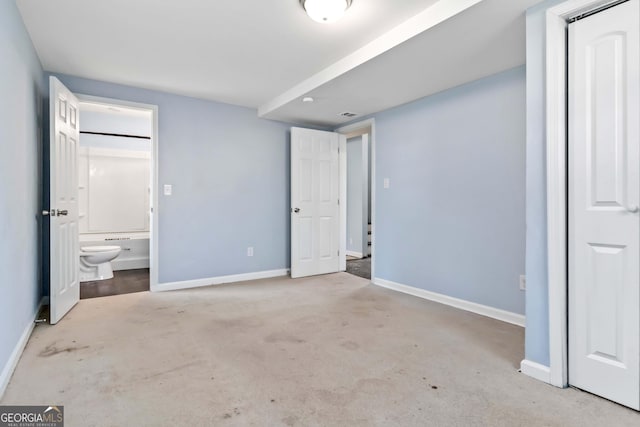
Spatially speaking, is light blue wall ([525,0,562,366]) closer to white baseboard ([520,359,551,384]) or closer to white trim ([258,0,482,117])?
white baseboard ([520,359,551,384])

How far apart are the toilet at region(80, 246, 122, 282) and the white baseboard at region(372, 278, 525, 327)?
3438 millimetres

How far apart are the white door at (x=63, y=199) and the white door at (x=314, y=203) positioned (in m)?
2.34

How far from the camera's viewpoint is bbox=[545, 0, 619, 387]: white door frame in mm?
1812

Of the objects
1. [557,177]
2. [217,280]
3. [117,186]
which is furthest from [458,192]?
[117,186]

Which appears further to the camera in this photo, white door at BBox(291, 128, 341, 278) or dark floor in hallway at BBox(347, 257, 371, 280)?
dark floor in hallway at BBox(347, 257, 371, 280)

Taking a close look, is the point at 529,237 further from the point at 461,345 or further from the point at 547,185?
the point at 461,345

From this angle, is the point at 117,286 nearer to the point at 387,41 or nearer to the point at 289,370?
the point at 289,370

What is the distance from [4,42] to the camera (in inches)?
73.7

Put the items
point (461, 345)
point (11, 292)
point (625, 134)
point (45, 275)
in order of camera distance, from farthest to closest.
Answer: point (45, 275) → point (461, 345) → point (11, 292) → point (625, 134)

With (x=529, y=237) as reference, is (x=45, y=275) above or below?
below

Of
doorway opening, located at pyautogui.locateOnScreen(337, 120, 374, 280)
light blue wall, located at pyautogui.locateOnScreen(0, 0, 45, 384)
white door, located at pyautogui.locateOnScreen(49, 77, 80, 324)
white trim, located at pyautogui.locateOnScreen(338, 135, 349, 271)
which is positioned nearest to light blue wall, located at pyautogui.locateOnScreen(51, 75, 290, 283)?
white door, located at pyautogui.locateOnScreen(49, 77, 80, 324)

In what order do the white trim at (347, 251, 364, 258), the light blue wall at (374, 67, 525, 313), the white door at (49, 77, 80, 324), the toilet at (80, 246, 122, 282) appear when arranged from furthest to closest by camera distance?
the white trim at (347, 251, 364, 258) → the toilet at (80, 246, 122, 282) → the light blue wall at (374, 67, 525, 313) → the white door at (49, 77, 80, 324)

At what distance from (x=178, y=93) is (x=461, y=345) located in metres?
3.73

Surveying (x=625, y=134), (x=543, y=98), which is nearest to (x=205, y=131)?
(x=543, y=98)
